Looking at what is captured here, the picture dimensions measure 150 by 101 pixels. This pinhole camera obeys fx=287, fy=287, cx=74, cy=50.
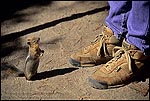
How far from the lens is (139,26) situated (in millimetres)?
2033

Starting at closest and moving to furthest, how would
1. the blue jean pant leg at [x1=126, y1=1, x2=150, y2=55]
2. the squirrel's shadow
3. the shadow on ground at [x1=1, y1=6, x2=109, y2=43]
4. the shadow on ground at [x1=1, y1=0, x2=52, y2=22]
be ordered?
the blue jean pant leg at [x1=126, y1=1, x2=150, y2=55] → the squirrel's shadow → the shadow on ground at [x1=1, y1=6, x2=109, y2=43] → the shadow on ground at [x1=1, y1=0, x2=52, y2=22]

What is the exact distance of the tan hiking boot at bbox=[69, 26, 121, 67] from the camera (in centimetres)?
233

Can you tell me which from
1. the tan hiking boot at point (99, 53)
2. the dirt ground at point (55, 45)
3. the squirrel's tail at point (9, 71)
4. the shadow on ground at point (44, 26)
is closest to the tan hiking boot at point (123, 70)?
the dirt ground at point (55, 45)

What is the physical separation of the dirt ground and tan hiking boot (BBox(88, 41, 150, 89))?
5 cm

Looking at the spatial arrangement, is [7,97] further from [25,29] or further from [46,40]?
[25,29]

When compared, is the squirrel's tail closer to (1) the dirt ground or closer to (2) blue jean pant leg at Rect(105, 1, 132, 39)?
(1) the dirt ground

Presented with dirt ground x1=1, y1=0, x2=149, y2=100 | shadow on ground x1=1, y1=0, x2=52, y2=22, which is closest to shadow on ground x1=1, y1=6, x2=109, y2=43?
dirt ground x1=1, y1=0, x2=149, y2=100

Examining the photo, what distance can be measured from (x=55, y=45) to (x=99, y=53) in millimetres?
549

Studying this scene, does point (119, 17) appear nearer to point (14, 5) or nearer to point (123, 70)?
point (123, 70)

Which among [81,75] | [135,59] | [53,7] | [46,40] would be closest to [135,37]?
[135,59]

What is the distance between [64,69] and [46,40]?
1.81 ft

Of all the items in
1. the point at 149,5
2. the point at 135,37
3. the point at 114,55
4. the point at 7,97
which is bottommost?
the point at 7,97

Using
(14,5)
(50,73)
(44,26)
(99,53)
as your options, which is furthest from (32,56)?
(14,5)

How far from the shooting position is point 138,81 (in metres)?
2.17
